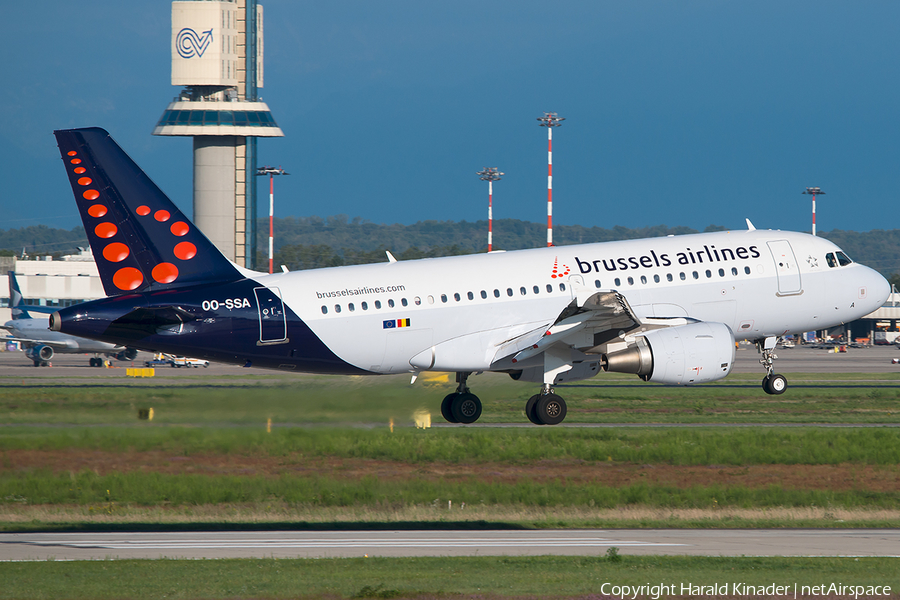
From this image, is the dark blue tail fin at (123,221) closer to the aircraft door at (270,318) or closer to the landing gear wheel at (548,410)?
the aircraft door at (270,318)

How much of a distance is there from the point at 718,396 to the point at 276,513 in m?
32.7

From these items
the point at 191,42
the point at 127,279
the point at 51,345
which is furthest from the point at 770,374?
the point at 191,42

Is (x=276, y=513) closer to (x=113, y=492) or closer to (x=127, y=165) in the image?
(x=113, y=492)

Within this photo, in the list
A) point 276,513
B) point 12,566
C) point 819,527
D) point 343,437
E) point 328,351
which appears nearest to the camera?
point 12,566

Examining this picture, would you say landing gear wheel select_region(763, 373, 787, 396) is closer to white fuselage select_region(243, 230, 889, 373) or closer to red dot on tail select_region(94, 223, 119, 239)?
white fuselage select_region(243, 230, 889, 373)

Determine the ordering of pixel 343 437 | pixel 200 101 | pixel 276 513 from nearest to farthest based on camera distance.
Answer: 1. pixel 276 513
2. pixel 343 437
3. pixel 200 101

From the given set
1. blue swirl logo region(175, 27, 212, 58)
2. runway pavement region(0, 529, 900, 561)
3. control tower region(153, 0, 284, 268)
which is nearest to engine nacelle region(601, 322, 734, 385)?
runway pavement region(0, 529, 900, 561)

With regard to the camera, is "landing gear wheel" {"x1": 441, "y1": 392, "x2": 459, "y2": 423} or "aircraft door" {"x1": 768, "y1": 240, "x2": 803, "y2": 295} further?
"aircraft door" {"x1": 768, "y1": 240, "x2": 803, "y2": 295}

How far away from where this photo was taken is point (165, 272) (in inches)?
1292

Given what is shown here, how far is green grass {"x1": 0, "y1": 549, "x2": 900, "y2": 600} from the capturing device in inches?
923

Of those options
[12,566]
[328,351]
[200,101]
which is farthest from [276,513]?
[200,101]

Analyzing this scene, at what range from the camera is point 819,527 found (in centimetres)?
3684

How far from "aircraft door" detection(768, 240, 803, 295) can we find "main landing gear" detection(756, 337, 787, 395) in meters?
1.97

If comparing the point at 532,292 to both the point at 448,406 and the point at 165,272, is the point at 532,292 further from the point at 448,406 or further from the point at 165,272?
the point at 165,272
